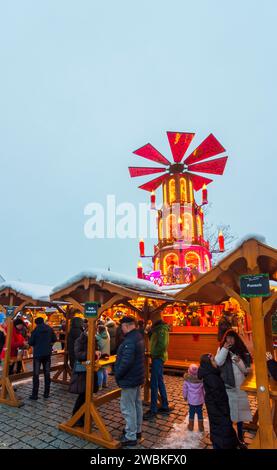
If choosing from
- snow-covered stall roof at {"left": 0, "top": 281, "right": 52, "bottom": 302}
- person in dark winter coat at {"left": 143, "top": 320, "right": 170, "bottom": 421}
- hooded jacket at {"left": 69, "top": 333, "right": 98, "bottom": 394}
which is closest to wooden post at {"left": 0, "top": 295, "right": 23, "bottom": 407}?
snow-covered stall roof at {"left": 0, "top": 281, "right": 52, "bottom": 302}

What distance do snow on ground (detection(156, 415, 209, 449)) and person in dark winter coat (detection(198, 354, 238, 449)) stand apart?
785mm

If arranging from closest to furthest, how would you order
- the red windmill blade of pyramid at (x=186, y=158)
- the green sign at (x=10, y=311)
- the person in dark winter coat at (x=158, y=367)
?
1. the person in dark winter coat at (x=158, y=367)
2. the green sign at (x=10, y=311)
3. the red windmill blade of pyramid at (x=186, y=158)

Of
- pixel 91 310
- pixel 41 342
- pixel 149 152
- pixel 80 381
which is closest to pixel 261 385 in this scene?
pixel 91 310

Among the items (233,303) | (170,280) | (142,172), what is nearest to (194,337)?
(233,303)

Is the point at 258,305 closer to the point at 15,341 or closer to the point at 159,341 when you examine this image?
the point at 159,341

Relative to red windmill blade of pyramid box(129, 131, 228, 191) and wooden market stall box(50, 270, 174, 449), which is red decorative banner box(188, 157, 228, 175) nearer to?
red windmill blade of pyramid box(129, 131, 228, 191)

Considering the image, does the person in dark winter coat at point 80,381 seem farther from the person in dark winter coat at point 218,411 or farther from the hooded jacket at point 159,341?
the person in dark winter coat at point 218,411

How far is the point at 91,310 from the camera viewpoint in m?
6.12

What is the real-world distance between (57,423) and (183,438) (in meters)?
2.90

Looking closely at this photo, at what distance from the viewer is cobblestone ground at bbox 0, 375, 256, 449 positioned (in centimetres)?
521

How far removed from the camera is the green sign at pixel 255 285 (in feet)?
14.5

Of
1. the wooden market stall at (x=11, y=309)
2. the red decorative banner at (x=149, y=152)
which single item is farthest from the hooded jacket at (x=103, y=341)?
the red decorative banner at (x=149, y=152)

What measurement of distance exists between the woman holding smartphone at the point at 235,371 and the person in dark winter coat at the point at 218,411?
0.30 meters
